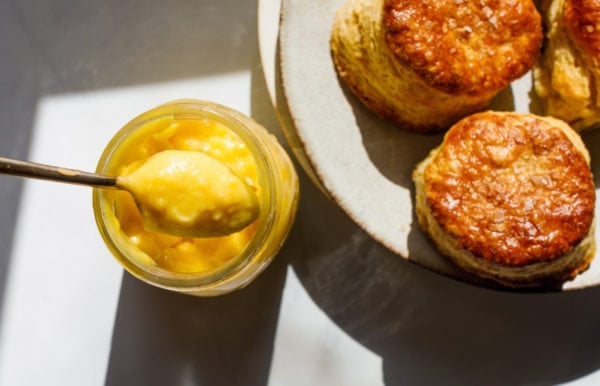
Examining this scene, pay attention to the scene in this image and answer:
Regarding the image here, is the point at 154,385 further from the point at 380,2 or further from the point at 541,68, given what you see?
the point at 541,68

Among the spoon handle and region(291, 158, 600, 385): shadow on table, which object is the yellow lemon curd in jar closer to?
the spoon handle

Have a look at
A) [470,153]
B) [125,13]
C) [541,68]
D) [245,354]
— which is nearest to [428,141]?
[470,153]

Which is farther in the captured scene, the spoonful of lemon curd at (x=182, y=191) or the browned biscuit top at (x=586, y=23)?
the browned biscuit top at (x=586, y=23)

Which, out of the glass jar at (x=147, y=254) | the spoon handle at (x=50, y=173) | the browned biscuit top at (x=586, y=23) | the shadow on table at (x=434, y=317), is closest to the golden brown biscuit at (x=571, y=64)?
the browned biscuit top at (x=586, y=23)

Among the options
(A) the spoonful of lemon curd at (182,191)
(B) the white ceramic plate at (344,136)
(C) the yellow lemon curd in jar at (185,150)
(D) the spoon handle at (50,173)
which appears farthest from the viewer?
(B) the white ceramic plate at (344,136)

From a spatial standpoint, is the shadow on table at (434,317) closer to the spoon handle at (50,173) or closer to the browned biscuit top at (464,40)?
the browned biscuit top at (464,40)

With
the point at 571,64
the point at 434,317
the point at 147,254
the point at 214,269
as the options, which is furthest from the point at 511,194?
the point at 147,254

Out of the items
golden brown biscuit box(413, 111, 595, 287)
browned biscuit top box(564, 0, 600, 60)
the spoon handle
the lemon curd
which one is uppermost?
browned biscuit top box(564, 0, 600, 60)

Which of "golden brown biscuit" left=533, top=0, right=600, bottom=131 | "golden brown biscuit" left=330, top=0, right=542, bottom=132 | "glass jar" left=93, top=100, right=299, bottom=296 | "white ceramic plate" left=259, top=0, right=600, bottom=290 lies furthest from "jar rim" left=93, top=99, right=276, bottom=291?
"golden brown biscuit" left=533, top=0, right=600, bottom=131
